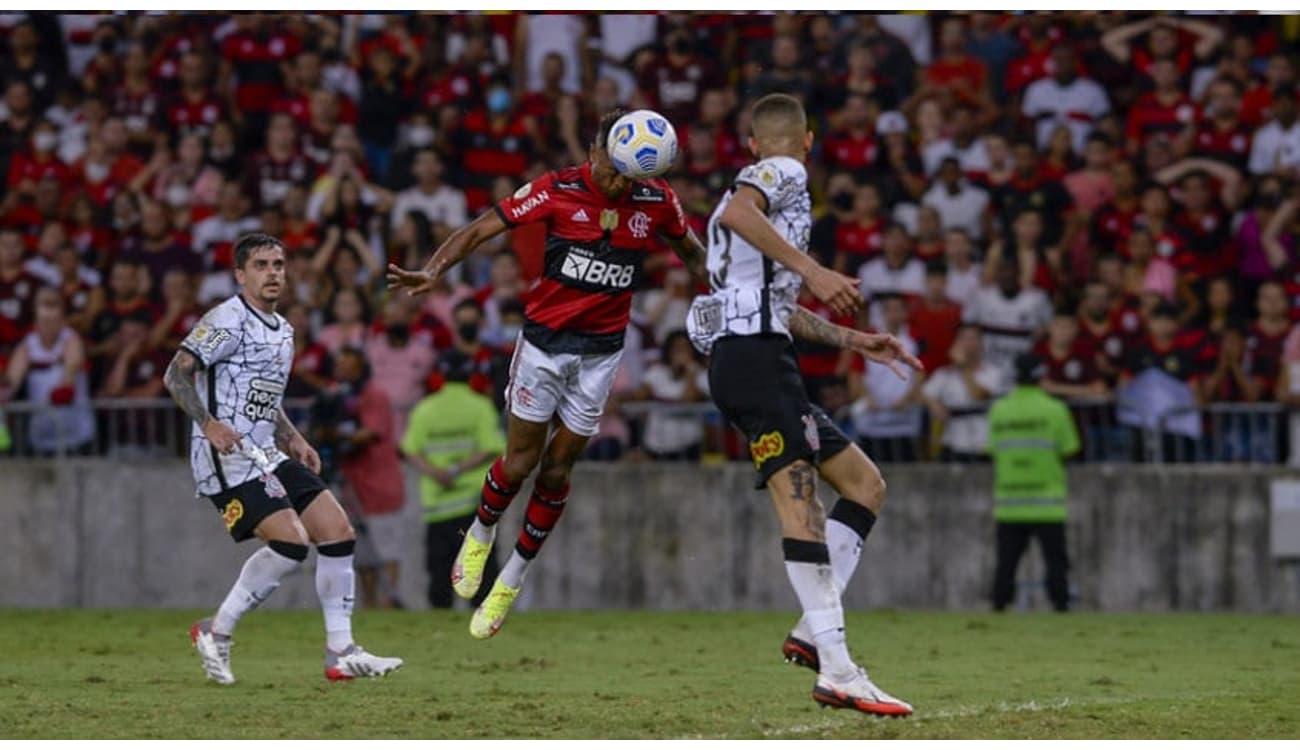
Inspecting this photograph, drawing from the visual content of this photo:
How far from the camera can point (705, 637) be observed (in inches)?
687

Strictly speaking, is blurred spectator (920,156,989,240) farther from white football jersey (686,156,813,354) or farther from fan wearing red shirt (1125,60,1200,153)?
white football jersey (686,156,813,354)

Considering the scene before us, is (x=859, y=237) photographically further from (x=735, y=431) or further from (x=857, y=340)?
(x=857, y=340)

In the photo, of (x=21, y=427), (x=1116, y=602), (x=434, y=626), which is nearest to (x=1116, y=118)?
(x=1116, y=602)

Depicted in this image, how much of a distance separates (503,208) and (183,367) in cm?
196

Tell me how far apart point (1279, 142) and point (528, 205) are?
37.3ft

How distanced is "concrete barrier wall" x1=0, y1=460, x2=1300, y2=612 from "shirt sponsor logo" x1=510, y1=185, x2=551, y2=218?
29.3ft

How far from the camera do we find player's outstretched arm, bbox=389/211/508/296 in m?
11.7

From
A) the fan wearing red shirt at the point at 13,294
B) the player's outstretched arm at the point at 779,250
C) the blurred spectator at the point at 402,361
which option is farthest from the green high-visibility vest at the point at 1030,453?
the player's outstretched arm at the point at 779,250

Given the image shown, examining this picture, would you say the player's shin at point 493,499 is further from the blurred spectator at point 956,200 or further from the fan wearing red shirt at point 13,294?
the fan wearing red shirt at point 13,294

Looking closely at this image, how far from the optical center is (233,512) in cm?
1303

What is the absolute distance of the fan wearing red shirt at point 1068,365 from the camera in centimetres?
2019

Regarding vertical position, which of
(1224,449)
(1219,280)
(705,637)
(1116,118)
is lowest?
(705,637)

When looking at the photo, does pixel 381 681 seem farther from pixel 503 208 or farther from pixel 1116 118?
pixel 1116 118

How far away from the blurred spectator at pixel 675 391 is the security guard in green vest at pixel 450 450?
4.52 feet
